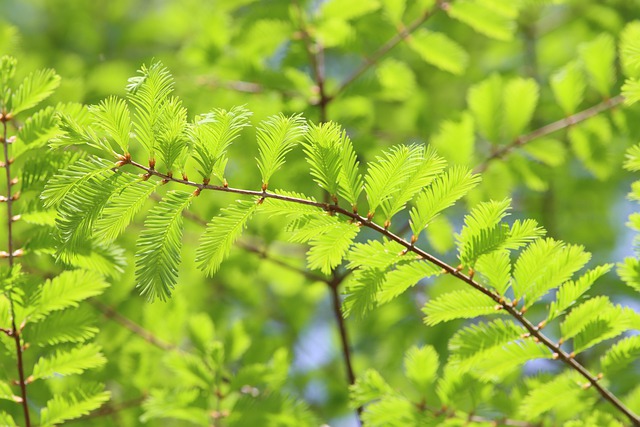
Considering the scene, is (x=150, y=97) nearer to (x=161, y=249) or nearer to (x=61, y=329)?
(x=161, y=249)

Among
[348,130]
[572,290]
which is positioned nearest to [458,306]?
[572,290]

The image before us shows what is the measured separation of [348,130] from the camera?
1973 millimetres

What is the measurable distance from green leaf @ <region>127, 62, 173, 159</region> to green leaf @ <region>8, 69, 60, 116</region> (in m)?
0.26

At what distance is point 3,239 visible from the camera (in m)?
1.59

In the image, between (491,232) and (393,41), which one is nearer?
(491,232)

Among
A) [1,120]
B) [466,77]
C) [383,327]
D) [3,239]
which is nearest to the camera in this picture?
[1,120]

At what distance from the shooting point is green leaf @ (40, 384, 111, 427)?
1.14m

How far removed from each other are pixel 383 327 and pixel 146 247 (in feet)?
4.01

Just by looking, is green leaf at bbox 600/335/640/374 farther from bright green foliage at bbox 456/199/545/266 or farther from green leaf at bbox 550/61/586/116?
green leaf at bbox 550/61/586/116

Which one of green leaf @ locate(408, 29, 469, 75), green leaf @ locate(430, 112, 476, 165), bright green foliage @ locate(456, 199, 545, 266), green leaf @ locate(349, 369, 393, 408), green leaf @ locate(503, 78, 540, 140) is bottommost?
green leaf @ locate(349, 369, 393, 408)

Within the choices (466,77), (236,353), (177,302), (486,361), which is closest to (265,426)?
(236,353)

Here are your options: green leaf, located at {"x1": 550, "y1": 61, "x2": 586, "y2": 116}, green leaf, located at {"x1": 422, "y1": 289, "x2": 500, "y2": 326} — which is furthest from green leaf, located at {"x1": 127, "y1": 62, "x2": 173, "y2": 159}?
green leaf, located at {"x1": 550, "y1": 61, "x2": 586, "y2": 116}

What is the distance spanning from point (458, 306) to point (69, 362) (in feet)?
2.09

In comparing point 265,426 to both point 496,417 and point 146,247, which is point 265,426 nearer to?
point 496,417
